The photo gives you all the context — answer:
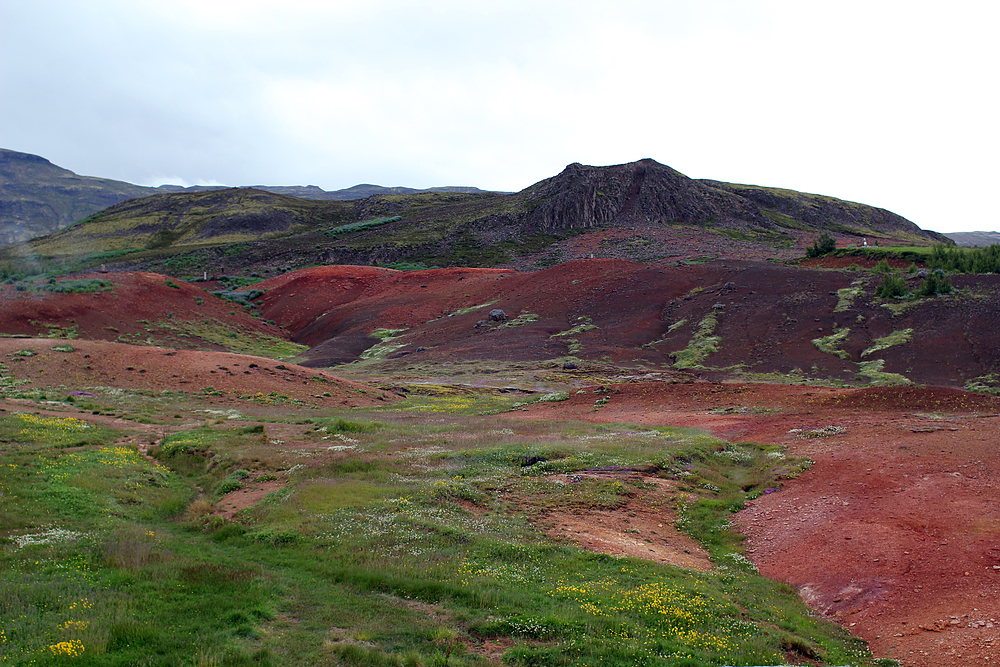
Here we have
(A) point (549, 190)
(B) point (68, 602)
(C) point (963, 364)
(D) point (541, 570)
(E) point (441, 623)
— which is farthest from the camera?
(A) point (549, 190)

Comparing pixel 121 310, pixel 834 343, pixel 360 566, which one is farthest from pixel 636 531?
pixel 121 310

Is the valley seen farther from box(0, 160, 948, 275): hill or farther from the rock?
box(0, 160, 948, 275): hill

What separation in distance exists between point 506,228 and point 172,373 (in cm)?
8101

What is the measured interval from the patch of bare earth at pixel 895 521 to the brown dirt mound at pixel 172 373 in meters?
20.2

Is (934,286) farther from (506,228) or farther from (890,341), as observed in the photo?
(506,228)

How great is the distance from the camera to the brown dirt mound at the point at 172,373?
2972 cm

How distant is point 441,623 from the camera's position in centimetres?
830

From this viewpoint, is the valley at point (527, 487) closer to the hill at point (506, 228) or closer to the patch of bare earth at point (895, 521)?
the patch of bare earth at point (895, 521)

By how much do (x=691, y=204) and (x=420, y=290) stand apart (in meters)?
61.8

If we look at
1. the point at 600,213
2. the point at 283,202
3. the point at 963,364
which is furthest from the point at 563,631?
the point at 283,202

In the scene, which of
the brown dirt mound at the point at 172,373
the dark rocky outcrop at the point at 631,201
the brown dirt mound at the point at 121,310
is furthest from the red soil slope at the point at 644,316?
the dark rocky outcrop at the point at 631,201

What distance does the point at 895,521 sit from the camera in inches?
477

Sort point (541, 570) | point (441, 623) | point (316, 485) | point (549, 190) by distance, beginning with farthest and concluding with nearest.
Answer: point (549, 190) → point (316, 485) → point (541, 570) → point (441, 623)

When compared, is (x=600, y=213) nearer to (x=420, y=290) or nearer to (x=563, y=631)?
(x=420, y=290)
